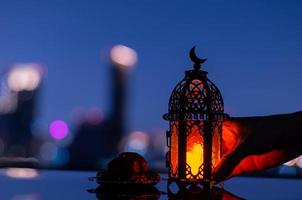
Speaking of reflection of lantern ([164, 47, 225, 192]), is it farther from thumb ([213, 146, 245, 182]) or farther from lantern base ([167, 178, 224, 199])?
thumb ([213, 146, 245, 182])

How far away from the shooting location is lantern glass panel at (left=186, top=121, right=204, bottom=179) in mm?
3967

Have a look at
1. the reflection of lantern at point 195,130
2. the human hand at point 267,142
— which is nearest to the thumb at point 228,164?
the human hand at point 267,142

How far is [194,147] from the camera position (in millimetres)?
4008

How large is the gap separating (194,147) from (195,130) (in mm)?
124

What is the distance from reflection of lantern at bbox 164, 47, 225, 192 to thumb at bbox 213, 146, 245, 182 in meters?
0.26

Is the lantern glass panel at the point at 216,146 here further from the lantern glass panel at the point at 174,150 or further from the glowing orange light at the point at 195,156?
the lantern glass panel at the point at 174,150

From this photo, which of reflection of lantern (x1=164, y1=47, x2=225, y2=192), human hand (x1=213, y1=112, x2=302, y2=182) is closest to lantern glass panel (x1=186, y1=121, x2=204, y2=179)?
reflection of lantern (x1=164, y1=47, x2=225, y2=192)

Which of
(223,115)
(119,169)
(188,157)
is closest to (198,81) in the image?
(223,115)

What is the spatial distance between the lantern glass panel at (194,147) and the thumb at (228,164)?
0.34m

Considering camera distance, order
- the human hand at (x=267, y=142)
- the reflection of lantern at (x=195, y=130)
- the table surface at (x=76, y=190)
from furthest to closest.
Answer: the table surface at (x=76, y=190)
the reflection of lantern at (x=195, y=130)
the human hand at (x=267, y=142)

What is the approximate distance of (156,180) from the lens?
10.8 ft

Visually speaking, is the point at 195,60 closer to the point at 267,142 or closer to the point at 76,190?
the point at 267,142

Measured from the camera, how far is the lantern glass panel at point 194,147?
13.0ft

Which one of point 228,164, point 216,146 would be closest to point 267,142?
point 228,164
